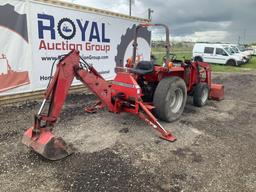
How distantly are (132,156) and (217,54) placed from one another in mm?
17516

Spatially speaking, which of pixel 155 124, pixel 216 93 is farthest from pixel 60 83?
pixel 216 93

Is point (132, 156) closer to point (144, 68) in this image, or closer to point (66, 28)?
point (144, 68)

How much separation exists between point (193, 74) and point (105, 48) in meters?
3.70

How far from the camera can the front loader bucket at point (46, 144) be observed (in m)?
3.26

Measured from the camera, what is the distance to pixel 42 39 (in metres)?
6.57

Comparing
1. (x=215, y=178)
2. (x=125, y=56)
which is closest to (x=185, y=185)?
(x=215, y=178)

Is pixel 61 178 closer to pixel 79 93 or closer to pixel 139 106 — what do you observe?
pixel 139 106

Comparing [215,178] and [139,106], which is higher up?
[139,106]

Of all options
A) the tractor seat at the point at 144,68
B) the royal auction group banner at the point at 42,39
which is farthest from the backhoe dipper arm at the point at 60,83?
the royal auction group banner at the point at 42,39

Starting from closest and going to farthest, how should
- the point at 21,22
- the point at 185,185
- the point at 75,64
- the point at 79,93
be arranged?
the point at 185,185
the point at 75,64
the point at 21,22
the point at 79,93

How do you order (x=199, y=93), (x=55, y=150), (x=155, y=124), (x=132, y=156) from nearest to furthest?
(x=55, y=150)
(x=132, y=156)
(x=155, y=124)
(x=199, y=93)

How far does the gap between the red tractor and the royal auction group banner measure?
7.10 ft

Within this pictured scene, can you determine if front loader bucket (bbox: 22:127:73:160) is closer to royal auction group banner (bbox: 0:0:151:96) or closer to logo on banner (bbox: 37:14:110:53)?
royal auction group banner (bbox: 0:0:151:96)

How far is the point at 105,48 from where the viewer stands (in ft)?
28.0
